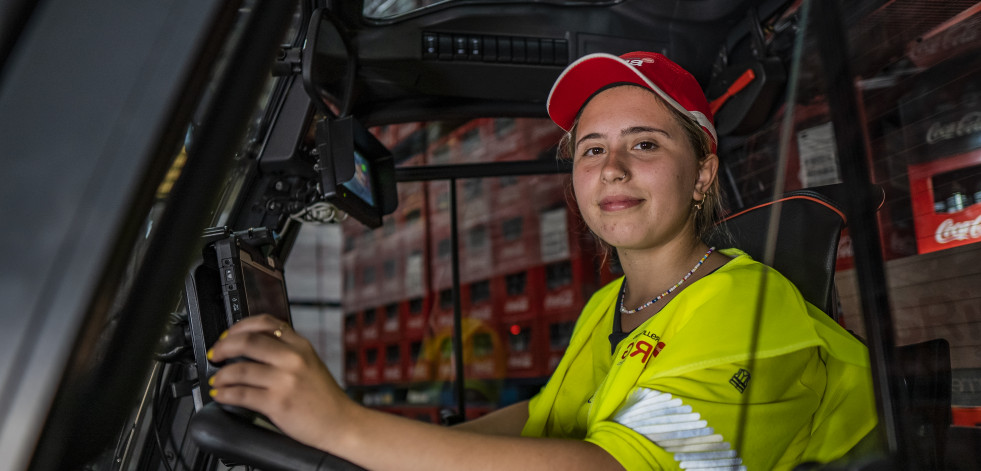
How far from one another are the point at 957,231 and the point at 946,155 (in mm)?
90

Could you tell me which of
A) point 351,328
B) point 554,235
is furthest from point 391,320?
point 554,235

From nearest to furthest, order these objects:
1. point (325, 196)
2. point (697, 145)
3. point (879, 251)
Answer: point (879, 251) → point (697, 145) → point (325, 196)

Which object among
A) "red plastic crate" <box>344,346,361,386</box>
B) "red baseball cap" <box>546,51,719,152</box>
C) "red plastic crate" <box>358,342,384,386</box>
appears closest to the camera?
"red baseball cap" <box>546,51,719,152</box>

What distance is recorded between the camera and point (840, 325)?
101 centimetres

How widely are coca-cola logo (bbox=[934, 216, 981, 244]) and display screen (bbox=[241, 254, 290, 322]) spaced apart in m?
0.81

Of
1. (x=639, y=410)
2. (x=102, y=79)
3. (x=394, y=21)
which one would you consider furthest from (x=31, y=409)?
(x=394, y=21)

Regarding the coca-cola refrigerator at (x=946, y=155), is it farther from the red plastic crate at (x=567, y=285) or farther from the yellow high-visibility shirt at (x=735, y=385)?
the red plastic crate at (x=567, y=285)

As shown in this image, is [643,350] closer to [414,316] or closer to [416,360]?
[416,360]

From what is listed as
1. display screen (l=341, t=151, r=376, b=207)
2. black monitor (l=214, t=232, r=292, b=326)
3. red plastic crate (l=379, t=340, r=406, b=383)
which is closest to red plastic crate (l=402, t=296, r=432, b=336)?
red plastic crate (l=379, t=340, r=406, b=383)

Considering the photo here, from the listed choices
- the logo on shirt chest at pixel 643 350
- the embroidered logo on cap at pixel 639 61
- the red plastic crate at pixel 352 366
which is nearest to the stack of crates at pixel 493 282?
the red plastic crate at pixel 352 366

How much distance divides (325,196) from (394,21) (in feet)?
1.84

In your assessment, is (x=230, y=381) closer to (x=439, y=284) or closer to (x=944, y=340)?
(x=944, y=340)

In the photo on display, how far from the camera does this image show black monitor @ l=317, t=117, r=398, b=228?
1.83 metres

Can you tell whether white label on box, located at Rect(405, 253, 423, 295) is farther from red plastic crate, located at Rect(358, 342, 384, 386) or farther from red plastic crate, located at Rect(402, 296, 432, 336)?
red plastic crate, located at Rect(358, 342, 384, 386)
